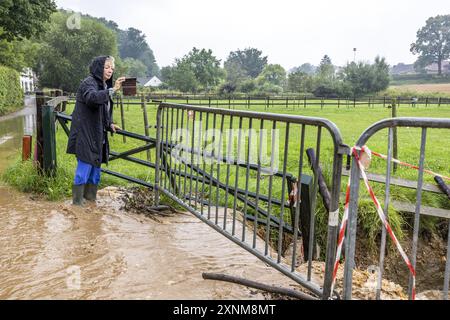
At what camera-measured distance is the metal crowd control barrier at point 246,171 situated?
2.83 m

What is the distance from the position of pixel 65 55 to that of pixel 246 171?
5480cm

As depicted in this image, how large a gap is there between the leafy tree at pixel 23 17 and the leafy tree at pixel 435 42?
110 m

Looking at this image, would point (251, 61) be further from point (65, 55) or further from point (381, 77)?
point (65, 55)

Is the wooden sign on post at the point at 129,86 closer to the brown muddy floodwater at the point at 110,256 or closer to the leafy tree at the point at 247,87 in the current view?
the brown muddy floodwater at the point at 110,256

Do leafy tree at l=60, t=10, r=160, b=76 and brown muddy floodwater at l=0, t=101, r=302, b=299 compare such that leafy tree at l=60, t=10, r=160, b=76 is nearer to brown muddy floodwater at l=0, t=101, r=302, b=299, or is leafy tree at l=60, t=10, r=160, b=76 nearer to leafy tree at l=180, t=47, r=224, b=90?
leafy tree at l=180, t=47, r=224, b=90

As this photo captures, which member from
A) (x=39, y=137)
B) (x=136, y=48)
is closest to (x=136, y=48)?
(x=136, y=48)

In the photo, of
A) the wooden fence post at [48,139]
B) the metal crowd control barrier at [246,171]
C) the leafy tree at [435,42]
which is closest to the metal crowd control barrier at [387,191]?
the metal crowd control barrier at [246,171]

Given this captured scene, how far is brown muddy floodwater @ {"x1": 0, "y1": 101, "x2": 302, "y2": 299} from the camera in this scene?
127 inches

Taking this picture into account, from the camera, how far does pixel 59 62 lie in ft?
171

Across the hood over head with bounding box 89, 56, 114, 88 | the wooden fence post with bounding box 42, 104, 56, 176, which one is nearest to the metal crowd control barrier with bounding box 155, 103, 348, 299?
the hood over head with bounding box 89, 56, 114, 88

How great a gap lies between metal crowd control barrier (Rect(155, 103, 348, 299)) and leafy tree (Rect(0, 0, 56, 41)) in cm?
1785

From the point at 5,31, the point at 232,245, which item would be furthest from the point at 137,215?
the point at 5,31
